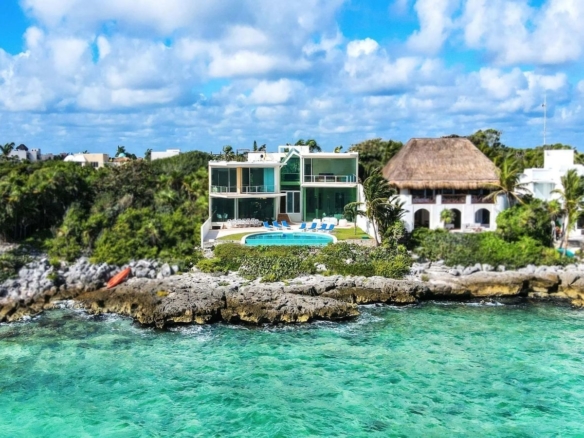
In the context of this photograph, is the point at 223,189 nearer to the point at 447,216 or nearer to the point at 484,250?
the point at 447,216

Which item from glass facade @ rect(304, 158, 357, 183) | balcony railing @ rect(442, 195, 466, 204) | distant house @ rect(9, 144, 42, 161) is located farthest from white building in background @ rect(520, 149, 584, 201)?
distant house @ rect(9, 144, 42, 161)

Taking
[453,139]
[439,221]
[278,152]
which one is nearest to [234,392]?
[439,221]

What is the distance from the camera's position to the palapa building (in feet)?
108

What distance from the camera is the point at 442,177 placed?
33906mm

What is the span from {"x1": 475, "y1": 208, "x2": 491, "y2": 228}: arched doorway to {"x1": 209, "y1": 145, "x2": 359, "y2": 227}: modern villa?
8018mm

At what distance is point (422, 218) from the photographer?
34375mm

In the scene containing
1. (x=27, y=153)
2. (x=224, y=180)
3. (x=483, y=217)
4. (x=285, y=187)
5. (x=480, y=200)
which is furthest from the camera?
(x=27, y=153)

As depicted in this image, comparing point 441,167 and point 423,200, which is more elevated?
point 441,167

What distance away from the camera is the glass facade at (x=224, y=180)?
121 feet

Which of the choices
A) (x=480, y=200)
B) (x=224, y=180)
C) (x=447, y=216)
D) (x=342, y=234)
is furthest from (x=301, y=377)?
(x=224, y=180)

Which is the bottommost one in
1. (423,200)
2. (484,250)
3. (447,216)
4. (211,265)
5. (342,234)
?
(211,265)

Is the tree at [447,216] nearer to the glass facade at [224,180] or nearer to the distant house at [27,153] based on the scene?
the glass facade at [224,180]

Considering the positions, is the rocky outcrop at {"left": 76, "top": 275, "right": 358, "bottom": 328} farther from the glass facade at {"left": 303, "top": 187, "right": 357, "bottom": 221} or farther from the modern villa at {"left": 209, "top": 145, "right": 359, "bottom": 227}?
the glass facade at {"left": 303, "top": 187, "right": 357, "bottom": 221}

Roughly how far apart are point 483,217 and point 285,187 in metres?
13.0
